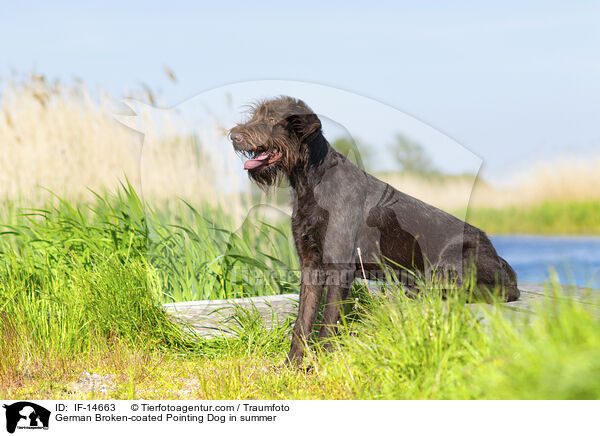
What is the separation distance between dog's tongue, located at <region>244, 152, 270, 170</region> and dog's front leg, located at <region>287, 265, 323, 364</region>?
2.62 ft

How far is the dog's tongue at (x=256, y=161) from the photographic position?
4.07 metres

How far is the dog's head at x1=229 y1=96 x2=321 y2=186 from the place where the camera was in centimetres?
398

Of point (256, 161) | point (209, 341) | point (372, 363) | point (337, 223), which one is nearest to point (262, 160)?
point (256, 161)

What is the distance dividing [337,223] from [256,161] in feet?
2.32

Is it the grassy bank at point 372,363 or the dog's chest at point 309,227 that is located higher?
the dog's chest at point 309,227

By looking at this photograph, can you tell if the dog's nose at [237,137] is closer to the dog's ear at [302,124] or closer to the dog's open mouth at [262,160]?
the dog's open mouth at [262,160]

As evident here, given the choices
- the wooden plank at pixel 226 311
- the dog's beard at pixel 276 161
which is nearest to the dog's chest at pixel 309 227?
the dog's beard at pixel 276 161

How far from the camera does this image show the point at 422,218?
14.1 feet

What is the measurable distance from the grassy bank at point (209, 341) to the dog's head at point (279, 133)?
1170 mm

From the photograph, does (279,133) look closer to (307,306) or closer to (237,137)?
(237,137)

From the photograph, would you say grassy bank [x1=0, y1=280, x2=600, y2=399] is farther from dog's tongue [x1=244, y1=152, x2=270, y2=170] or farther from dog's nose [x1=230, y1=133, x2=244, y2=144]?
dog's nose [x1=230, y1=133, x2=244, y2=144]

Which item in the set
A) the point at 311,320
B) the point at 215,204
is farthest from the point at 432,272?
the point at 215,204
